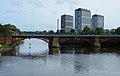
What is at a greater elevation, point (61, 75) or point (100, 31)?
point (100, 31)

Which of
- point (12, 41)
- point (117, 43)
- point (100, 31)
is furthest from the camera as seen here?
point (100, 31)

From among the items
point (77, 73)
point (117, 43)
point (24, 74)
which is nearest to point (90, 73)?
point (77, 73)

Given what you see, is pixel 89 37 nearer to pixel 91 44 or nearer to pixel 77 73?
pixel 91 44

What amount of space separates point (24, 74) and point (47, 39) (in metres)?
89.1

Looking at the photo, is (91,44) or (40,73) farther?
(91,44)

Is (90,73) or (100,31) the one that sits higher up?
(100,31)

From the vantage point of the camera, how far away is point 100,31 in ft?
636

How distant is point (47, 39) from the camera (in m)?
142

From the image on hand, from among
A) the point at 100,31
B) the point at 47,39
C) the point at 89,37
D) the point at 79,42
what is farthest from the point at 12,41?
the point at 100,31

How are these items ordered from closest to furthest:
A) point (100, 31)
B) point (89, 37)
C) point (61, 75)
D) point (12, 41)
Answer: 1. point (61, 75)
2. point (12, 41)
3. point (89, 37)
4. point (100, 31)

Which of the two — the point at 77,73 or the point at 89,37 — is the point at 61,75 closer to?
the point at 77,73

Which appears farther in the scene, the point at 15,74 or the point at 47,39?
the point at 47,39

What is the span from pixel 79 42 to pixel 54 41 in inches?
1514

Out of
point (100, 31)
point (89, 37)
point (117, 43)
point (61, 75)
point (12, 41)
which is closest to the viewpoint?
point (61, 75)
